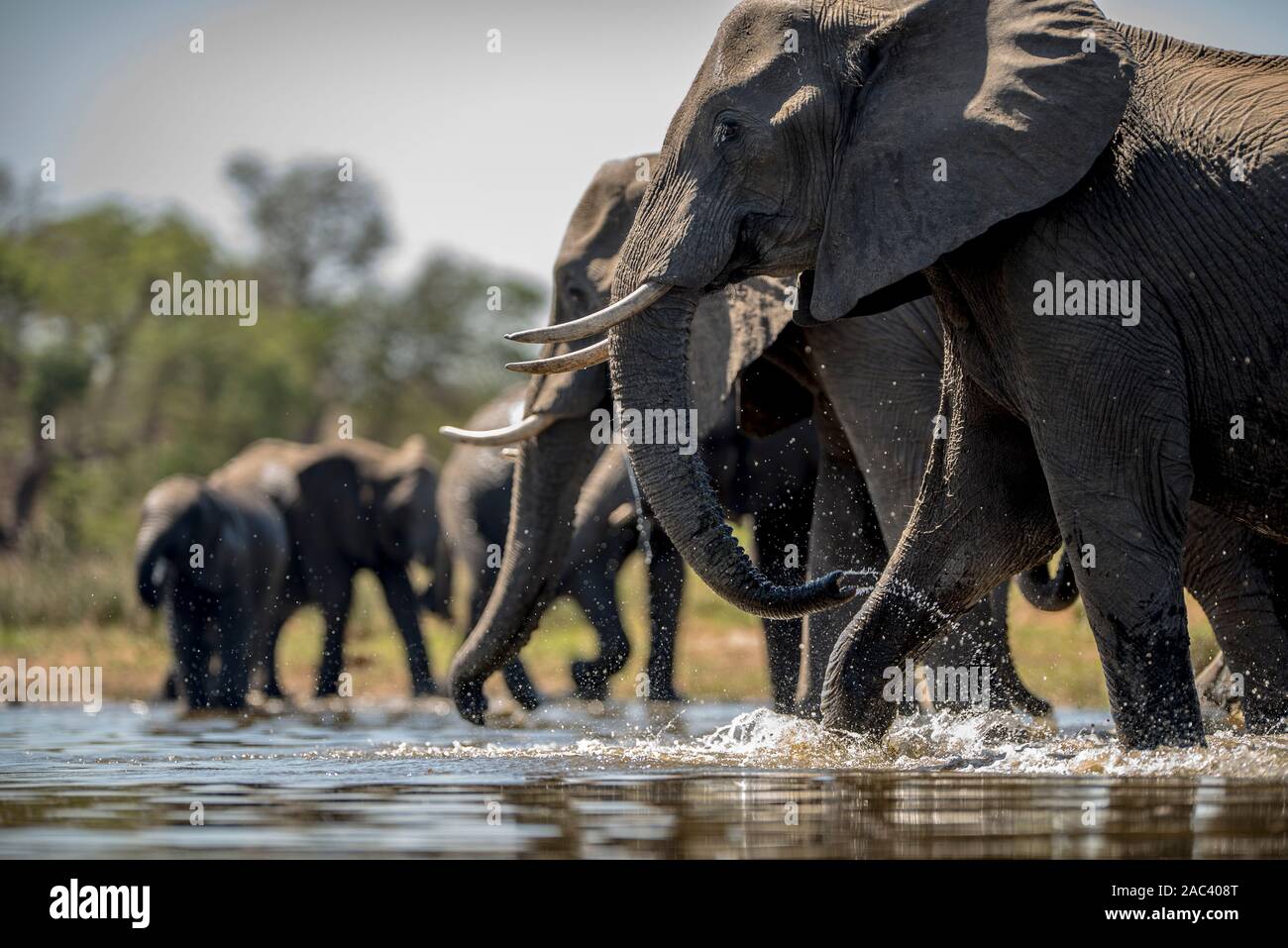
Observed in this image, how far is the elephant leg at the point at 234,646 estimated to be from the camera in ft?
45.6

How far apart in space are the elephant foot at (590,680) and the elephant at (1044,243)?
5872 mm

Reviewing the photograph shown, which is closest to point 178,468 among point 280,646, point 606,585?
point 280,646

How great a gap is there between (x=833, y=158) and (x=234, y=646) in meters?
9.17

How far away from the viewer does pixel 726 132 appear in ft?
19.7

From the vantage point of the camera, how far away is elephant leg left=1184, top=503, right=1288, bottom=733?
7.30m

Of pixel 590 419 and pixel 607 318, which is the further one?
pixel 590 419

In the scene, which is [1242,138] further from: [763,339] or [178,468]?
[178,468]

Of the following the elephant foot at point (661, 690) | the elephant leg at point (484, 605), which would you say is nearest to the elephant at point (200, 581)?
the elephant leg at point (484, 605)

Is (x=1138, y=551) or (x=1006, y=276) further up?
(x=1006, y=276)

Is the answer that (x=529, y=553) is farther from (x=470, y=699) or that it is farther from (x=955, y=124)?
(x=955, y=124)

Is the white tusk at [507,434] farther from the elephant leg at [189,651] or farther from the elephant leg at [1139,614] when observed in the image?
the elephant leg at [189,651]

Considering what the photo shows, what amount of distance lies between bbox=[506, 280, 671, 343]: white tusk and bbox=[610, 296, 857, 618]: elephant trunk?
7cm

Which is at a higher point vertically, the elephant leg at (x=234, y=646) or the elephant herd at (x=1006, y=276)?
the elephant herd at (x=1006, y=276)

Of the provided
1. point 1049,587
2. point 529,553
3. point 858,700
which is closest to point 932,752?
point 858,700
